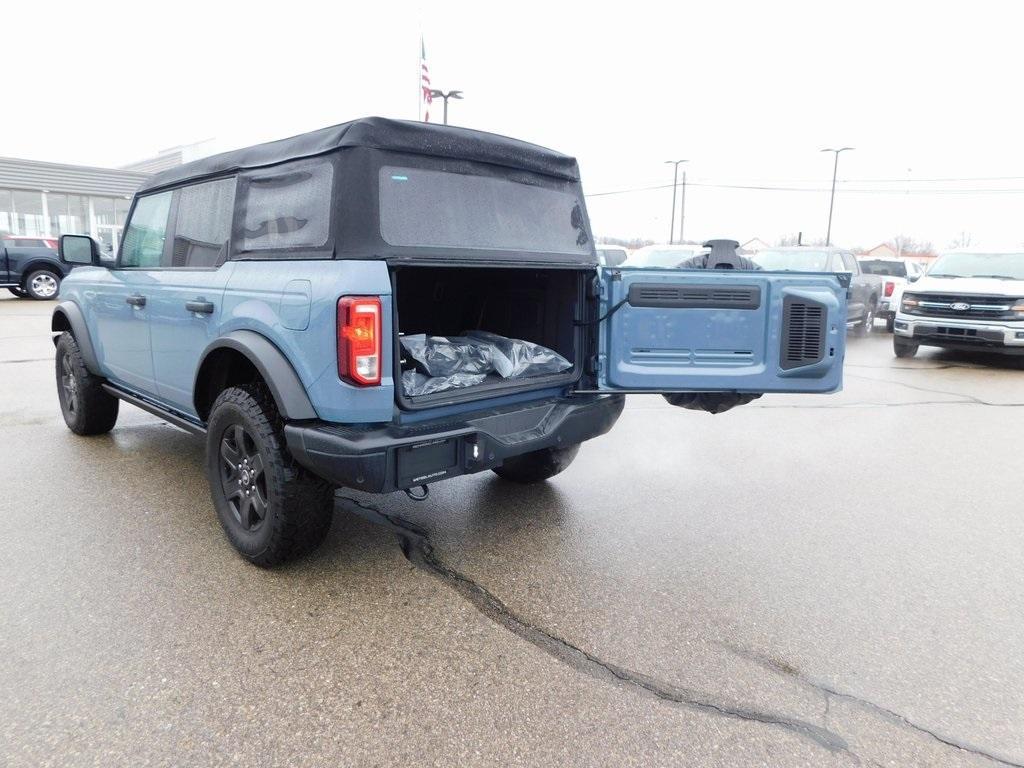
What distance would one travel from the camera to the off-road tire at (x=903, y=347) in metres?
11.4

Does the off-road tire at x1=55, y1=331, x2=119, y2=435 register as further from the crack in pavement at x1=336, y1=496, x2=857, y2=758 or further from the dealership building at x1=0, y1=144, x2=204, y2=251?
the dealership building at x1=0, y1=144, x2=204, y2=251

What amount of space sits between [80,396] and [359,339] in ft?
12.2

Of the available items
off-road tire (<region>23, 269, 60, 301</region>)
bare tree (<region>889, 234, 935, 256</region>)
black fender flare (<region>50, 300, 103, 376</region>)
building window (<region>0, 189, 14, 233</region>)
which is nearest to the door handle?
black fender flare (<region>50, 300, 103, 376</region>)

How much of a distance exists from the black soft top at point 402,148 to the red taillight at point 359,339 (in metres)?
0.72

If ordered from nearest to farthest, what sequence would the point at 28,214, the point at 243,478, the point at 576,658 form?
1. the point at 576,658
2. the point at 243,478
3. the point at 28,214

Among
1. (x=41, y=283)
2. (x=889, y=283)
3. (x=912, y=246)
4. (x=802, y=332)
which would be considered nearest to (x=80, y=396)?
(x=802, y=332)

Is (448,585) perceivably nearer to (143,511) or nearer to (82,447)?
(143,511)

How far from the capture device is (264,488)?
336 cm

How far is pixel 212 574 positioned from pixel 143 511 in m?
1.05

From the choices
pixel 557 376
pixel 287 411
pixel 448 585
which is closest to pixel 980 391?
pixel 557 376

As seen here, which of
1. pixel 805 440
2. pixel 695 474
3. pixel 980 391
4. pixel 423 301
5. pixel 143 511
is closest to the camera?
pixel 143 511

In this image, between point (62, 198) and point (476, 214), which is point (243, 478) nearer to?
point (476, 214)

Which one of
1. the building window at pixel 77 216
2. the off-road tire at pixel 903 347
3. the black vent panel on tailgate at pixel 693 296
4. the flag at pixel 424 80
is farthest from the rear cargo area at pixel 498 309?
the building window at pixel 77 216

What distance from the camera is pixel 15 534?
12.3 ft
